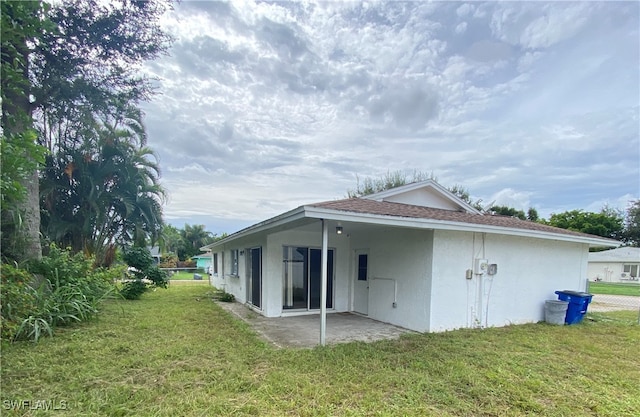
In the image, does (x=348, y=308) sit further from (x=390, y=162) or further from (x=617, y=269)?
(x=617, y=269)

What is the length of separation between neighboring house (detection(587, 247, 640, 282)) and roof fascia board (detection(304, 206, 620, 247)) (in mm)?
30537

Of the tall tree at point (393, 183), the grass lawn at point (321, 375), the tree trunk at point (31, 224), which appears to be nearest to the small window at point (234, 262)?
the grass lawn at point (321, 375)

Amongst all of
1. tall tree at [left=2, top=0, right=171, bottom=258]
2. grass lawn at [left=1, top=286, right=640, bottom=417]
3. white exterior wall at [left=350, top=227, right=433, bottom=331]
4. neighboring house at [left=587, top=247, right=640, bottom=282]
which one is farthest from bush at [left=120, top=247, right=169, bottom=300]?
neighboring house at [left=587, top=247, right=640, bottom=282]

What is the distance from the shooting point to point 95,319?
7324mm

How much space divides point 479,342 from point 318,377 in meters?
3.69

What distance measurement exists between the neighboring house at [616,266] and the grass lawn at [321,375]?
33.0 meters

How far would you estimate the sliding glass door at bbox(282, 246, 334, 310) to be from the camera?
361 inches

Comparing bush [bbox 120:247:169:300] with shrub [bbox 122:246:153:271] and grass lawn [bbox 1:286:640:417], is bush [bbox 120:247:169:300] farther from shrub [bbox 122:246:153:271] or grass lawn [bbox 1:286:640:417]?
grass lawn [bbox 1:286:640:417]

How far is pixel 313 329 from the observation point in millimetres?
7234

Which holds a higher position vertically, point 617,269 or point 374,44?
point 374,44

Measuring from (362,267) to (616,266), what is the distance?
37538 mm

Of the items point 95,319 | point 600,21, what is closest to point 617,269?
point 600,21

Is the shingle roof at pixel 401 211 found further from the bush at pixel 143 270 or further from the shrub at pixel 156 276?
the shrub at pixel 156 276

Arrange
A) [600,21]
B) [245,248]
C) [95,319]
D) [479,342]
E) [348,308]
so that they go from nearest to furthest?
A: 1. [479,342]
2. [95,319]
3. [600,21]
4. [348,308]
5. [245,248]
